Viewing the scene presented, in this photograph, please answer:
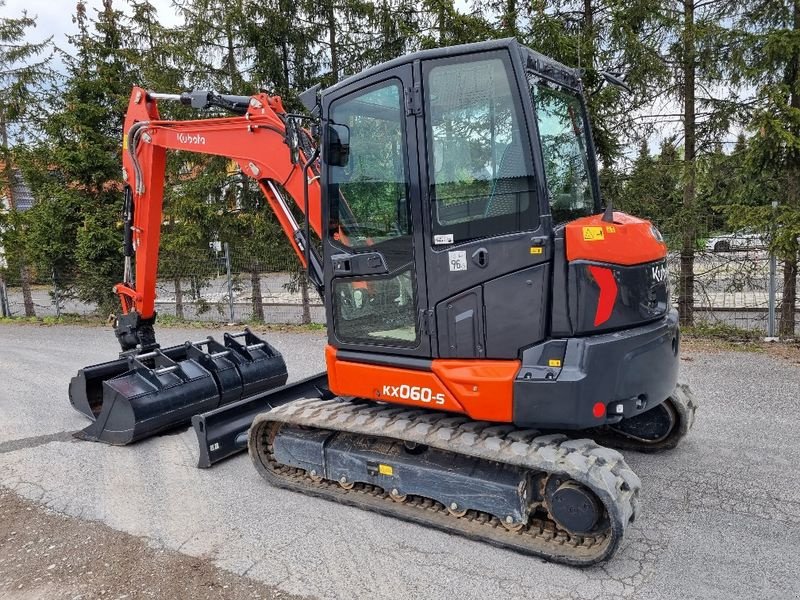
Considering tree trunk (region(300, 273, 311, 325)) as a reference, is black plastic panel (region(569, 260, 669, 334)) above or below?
above

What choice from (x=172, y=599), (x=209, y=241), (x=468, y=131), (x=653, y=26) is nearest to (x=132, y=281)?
(x=172, y=599)

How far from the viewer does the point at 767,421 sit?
5.01 meters

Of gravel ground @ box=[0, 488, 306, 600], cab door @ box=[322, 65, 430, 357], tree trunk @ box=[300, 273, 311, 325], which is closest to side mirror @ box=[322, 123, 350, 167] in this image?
cab door @ box=[322, 65, 430, 357]

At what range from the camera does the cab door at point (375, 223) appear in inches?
134

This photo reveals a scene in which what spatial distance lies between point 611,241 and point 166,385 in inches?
154

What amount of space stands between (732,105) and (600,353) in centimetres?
792

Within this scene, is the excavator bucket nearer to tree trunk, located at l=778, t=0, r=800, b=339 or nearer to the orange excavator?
the orange excavator

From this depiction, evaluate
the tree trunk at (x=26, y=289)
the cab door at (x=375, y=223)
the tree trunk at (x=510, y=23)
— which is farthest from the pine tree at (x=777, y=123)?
the tree trunk at (x=26, y=289)

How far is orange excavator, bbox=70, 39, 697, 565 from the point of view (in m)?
3.09

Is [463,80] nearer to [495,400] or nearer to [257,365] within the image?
[495,400]

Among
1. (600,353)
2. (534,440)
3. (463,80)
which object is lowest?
(534,440)

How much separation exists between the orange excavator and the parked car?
4962 mm

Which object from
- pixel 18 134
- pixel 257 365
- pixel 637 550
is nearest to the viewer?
pixel 637 550

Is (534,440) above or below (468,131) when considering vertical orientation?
below
